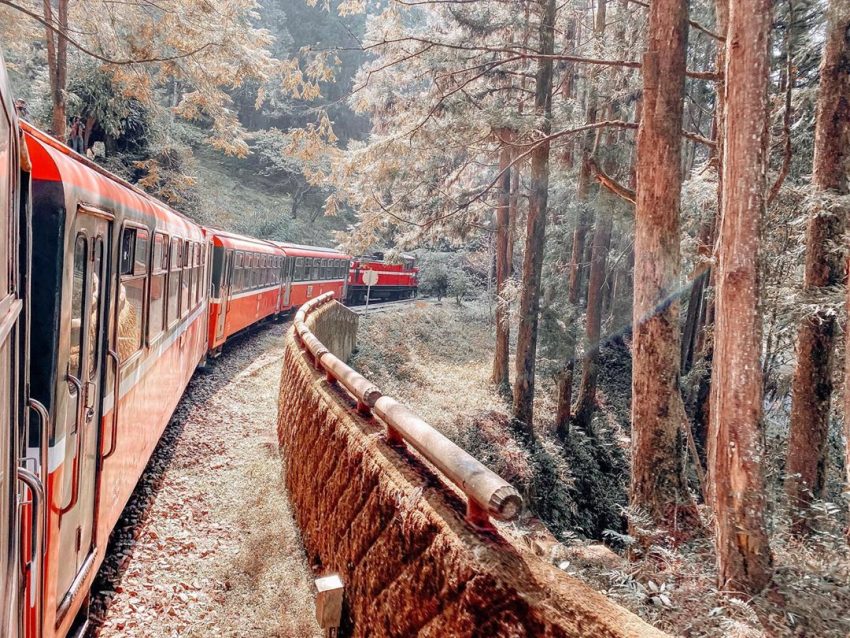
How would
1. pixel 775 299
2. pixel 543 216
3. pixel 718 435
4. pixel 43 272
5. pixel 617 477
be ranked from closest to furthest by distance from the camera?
pixel 43 272, pixel 718 435, pixel 775 299, pixel 543 216, pixel 617 477

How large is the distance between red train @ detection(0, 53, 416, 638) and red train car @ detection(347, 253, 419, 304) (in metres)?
18.9

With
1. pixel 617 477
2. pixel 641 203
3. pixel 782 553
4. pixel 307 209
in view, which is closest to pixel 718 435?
pixel 782 553

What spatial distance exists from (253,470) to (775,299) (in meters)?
7.53

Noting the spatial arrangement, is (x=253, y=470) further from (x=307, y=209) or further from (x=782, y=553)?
(x=307, y=209)

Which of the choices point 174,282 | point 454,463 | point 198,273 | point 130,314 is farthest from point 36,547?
point 198,273

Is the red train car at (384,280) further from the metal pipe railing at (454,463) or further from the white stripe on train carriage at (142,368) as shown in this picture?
the metal pipe railing at (454,463)

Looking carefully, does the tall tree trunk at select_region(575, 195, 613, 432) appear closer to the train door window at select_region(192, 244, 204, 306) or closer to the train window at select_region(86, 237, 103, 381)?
the train door window at select_region(192, 244, 204, 306)

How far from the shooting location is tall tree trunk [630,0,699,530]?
548 centimetres

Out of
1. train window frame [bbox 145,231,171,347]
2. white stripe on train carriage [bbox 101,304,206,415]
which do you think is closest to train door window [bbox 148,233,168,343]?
train window frame [bbox 145,231,171,347]


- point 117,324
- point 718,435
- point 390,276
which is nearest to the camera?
point 117,324

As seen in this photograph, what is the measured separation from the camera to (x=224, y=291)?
11328 mm

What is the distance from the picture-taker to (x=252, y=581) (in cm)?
423

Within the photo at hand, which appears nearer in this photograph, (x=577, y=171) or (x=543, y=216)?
(x=543, y=216)

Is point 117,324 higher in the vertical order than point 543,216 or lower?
lower
